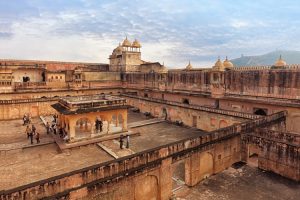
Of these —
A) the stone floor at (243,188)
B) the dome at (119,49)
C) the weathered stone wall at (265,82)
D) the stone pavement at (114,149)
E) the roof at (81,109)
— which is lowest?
the stone floor at (243,188)

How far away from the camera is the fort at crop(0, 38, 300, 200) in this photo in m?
10.0

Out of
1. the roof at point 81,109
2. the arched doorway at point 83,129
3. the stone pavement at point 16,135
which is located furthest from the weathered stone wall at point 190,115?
the stone pavement at point 16,135

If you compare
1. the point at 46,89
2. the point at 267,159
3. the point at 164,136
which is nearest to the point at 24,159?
the point at 164,136

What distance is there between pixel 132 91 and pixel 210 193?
3125 centimetres

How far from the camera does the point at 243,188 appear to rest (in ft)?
38.4

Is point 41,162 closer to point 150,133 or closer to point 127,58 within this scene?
point 150,133

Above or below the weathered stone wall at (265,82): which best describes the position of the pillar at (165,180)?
below

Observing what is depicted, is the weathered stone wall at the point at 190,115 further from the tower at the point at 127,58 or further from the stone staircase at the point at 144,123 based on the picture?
the tower at the point at 127,58

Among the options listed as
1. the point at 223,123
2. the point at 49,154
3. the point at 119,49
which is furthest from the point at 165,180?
the point at 119,49

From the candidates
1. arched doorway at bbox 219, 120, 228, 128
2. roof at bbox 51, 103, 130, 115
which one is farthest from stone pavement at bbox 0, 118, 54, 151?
arched doorway at bbox 219, 120, 228, 128

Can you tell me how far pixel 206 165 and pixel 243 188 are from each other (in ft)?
7.15

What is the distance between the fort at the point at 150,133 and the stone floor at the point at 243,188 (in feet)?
1.71

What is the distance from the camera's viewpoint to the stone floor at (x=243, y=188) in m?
11.1

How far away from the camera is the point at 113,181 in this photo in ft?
31.4
